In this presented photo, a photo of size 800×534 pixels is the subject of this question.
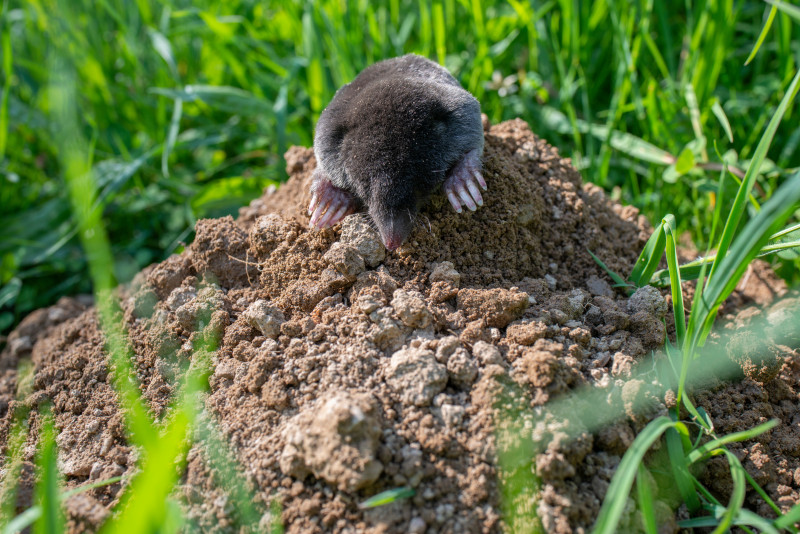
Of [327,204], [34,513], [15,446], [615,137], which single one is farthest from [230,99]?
[34,513]

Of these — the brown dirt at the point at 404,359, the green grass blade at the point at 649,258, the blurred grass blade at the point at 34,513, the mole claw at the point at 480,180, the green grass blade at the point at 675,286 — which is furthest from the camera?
the mole claw at the point at 480,180

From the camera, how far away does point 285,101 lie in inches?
118

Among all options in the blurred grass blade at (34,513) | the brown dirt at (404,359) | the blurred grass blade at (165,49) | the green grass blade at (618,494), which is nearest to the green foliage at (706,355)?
the green grass blade at (618,494)

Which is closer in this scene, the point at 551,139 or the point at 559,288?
the point at 559,288

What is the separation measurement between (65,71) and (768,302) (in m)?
3.83

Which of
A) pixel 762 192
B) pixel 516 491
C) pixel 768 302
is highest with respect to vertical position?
pixel 516 491

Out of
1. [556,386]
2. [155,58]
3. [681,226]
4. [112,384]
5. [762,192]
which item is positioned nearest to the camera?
[556,386]

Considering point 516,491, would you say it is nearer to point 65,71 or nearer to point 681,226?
point 681,226

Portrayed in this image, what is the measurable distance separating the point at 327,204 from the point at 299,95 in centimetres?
156

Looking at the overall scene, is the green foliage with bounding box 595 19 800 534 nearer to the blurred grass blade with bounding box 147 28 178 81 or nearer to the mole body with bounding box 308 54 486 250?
the mole body with bounding box 308 54 486 250

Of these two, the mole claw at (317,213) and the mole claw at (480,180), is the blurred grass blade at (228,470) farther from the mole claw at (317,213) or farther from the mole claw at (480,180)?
the mole claw at (480,180)

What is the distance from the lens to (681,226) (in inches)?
112

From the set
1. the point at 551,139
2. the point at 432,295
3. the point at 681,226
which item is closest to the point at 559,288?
the point at 432,295

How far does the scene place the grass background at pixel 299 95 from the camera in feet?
9.44
